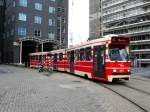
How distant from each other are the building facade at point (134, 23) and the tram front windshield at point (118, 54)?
68200 mm

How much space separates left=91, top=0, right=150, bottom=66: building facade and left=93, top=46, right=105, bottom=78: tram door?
A: 67.2m

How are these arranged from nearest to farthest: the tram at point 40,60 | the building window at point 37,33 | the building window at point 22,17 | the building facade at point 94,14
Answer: the tram at point 40,60 → the building window at point 22,17 → the building window at point 37,33 → the building facade at point 94,14

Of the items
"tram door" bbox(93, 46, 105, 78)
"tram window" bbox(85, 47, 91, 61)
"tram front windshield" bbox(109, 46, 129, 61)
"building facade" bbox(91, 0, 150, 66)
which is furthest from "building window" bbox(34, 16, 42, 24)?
"tram front windshield" bbox(109, 46, 129, 61)

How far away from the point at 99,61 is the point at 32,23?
60.4 meters

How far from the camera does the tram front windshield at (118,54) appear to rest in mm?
21484

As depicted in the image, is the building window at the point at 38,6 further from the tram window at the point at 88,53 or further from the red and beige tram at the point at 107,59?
the tram window at the point at 88,53

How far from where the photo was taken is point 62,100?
13.8m

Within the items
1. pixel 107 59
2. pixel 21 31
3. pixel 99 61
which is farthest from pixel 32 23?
pixel 107 59

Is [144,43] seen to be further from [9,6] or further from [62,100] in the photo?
[62,100]

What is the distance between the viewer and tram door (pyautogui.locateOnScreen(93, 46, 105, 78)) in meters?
22.0

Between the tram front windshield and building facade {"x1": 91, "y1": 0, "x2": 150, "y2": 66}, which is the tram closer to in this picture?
the tram front windshield

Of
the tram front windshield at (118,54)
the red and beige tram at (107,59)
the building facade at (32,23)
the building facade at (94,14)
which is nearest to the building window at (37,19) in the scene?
the building facade at (32,23)

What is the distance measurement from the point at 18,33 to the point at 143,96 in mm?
65492

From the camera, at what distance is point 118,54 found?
71.1 feet
